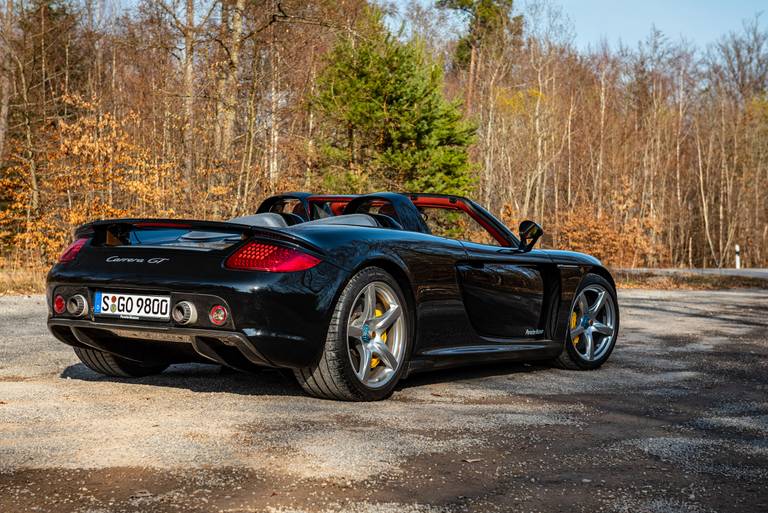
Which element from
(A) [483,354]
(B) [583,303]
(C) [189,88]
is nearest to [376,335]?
(A) [483,354]

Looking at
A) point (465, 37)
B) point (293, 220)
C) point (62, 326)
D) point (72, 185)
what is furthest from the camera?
point (465, 37)

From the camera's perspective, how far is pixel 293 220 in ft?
19.4

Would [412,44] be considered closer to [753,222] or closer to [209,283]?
[209,283]

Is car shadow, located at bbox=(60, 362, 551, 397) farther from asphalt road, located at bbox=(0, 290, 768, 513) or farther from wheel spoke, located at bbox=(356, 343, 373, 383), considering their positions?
wheel spoke, located at bbox=(356, 343, 373, 383)

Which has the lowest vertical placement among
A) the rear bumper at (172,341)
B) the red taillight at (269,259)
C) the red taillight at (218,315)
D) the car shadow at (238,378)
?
the car shadow at (238,378)

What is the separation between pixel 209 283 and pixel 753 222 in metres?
48.5

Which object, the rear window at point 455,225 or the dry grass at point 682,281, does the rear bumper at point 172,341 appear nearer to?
the rear window at point 455,225

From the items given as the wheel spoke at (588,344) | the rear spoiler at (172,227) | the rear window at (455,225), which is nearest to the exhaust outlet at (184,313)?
the rear spoiler at (172,227)

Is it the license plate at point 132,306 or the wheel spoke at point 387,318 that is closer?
the license plate at point 132,306

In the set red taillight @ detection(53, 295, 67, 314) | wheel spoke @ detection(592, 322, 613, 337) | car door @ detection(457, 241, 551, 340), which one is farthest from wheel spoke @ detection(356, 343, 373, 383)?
wheel spoke @ detection(592, 322, 613, 337)

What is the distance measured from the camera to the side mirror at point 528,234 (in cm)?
616

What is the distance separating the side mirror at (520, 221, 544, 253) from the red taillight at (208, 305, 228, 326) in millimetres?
2469

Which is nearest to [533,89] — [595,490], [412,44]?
[412,44]

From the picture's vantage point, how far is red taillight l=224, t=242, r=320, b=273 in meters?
4.47
